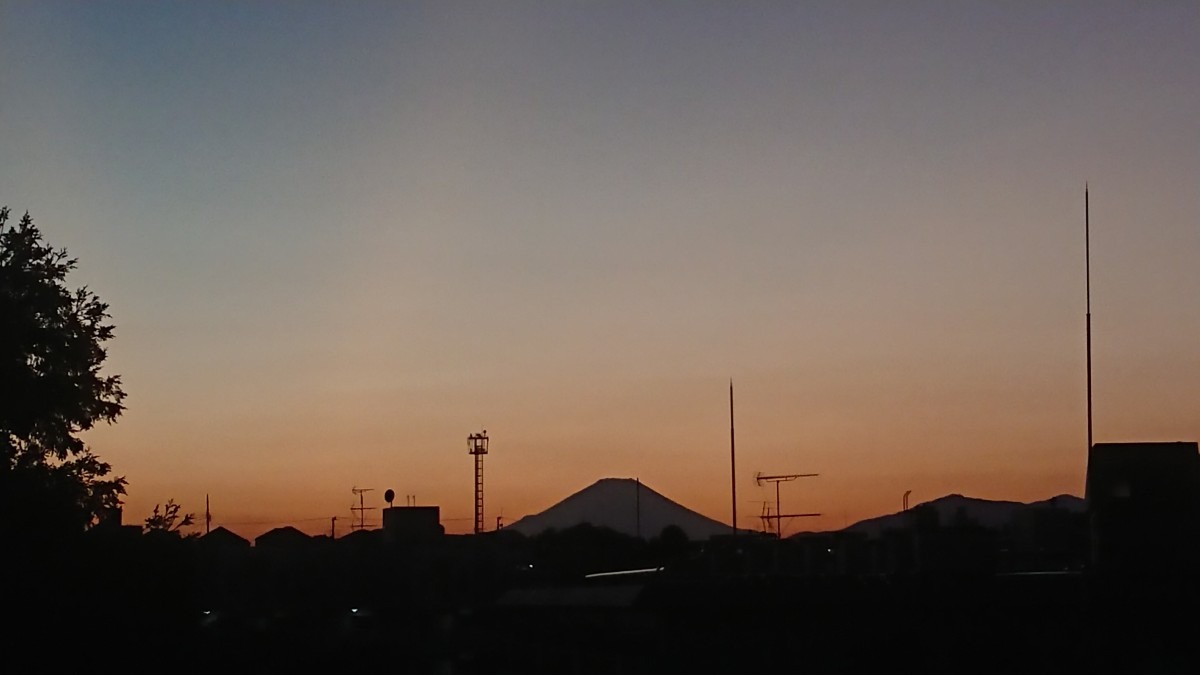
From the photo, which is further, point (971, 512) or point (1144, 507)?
point (971, 512)

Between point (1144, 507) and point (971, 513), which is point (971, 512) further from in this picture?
point (1144, 507)

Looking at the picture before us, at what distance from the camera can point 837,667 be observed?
3017 cm

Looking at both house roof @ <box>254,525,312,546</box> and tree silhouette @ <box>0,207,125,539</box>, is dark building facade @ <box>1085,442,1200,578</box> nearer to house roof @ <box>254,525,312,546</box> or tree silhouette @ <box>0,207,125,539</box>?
tree silhouette @ <box>0,207,125,539</box>

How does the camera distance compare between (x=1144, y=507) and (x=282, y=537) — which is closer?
(x=1144, y=507)

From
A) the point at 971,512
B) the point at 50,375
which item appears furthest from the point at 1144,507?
the point at 971,512

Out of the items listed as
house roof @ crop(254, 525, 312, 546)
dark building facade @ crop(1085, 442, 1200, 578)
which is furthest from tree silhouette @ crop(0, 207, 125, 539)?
house roof @ crop(254, 525, 312, 546)

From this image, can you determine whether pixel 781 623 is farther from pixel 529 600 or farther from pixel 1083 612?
pixel 529 600

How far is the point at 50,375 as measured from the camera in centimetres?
3547

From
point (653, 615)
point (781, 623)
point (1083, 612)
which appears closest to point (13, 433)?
point (653, 615)

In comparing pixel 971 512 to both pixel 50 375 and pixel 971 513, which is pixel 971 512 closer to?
pixel 971 513

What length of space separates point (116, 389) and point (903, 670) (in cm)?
2010

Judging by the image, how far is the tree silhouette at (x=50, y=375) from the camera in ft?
111

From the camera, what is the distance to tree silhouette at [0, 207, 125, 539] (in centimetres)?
3384

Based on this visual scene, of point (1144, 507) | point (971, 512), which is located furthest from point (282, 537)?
point (1144, 507)
